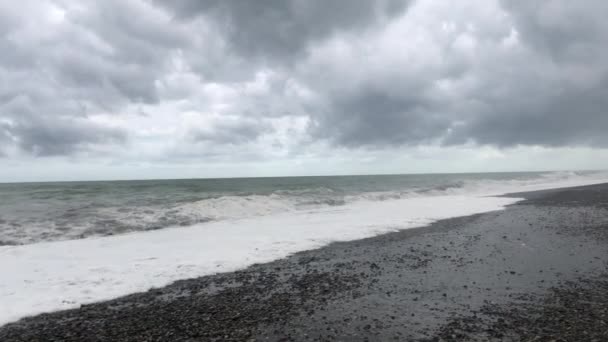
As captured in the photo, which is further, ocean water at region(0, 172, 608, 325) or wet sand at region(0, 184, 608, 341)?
ocean water at region(0, 172, 608, 325)

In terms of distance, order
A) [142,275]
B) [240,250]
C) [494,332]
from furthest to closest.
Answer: [240,250], [142,275], [494,332]

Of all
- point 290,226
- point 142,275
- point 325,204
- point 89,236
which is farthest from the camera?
point 325,204

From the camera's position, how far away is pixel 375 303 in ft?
26.8

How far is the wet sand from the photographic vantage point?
6.61 metres

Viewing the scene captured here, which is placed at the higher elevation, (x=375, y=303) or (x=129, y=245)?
(x=375, y=303)

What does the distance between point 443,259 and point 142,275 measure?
34.7 feet

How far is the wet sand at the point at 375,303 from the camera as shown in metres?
6.61

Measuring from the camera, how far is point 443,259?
12273 millimetres

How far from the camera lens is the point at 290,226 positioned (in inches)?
841

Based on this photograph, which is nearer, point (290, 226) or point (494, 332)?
point (494, 332)

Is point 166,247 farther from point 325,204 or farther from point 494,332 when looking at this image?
point 325,204

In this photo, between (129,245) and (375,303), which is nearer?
(375,303)

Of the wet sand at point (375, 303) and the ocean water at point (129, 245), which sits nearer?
the wet sand at point (375, 303)

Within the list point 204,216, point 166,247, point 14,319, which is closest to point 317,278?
point 14,319
